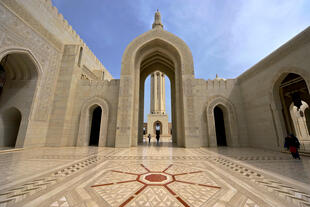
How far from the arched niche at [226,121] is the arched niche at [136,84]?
144 cm

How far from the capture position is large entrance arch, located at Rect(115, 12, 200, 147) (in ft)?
29.8

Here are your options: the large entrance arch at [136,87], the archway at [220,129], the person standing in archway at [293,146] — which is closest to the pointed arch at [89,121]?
the large entrance arch at [136,87]

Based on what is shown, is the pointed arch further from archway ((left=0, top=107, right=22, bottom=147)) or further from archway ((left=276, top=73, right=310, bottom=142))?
archway ((left=276, top=73, right=310, bottom=142))

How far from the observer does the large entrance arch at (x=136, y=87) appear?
9.07 m

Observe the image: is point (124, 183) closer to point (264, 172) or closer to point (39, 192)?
point (39, 192)

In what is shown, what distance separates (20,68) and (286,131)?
17.8 metres

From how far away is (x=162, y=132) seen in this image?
940 inches

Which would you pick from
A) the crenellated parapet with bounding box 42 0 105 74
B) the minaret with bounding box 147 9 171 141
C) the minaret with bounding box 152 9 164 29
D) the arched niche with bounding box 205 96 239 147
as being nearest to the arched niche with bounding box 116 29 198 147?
the arched niche with bounding box 205 96 239 147

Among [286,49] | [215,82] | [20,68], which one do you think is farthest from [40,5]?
[286,49]

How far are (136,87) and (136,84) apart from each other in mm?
278

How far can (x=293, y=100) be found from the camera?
10945 millimetres

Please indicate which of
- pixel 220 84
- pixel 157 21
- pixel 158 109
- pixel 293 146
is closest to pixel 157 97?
pixel 158 109

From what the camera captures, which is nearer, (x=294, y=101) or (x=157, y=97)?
(x=294, y=101)

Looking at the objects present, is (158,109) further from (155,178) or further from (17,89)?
(155,178)
